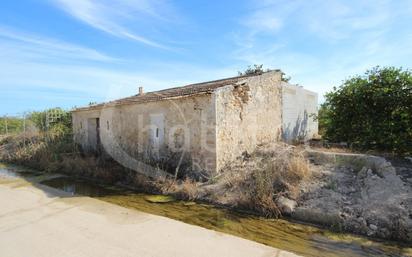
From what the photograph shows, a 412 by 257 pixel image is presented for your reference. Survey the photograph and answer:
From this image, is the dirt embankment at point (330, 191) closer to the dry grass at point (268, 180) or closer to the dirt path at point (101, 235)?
the dry grass at point (268, 180)

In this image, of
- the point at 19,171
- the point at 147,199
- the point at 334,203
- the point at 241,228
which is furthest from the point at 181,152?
the point at 19,171

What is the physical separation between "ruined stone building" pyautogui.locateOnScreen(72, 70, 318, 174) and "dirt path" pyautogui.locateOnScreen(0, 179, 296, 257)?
3755 millimetres

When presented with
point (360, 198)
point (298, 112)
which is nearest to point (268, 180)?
point (360, 198)

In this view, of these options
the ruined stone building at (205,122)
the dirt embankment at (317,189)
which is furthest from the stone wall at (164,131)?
the dirt embankment at (317,189)

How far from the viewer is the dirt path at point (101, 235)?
4.88m

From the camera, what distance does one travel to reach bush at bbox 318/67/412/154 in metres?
9.68

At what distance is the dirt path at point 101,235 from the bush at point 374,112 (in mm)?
7968

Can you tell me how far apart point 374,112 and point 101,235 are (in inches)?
438

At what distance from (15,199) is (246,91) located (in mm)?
9476

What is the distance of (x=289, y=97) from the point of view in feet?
48.3

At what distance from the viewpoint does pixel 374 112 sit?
10.7 metres

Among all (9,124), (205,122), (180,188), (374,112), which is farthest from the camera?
(9,124)

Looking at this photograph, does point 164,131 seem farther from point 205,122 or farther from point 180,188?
point 180,188

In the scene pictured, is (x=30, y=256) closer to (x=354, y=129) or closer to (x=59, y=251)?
(x=59, y=251)
